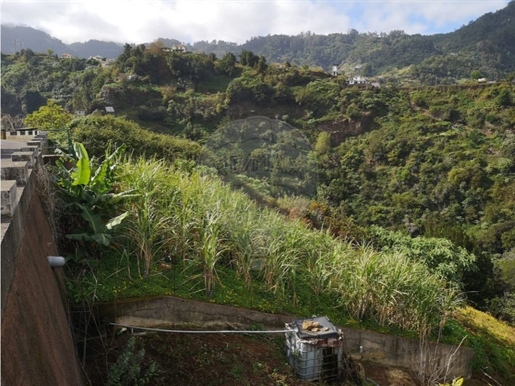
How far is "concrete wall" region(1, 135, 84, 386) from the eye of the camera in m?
1.82

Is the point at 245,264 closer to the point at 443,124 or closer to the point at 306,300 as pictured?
the point at 306,300

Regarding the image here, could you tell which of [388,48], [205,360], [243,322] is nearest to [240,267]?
[243,322]

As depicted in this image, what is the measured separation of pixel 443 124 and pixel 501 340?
1255 inches

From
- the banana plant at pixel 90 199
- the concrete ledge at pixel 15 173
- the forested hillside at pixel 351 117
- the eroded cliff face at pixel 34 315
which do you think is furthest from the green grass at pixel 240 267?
the forested hillside at pixel 351 117

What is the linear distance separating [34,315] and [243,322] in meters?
2.40

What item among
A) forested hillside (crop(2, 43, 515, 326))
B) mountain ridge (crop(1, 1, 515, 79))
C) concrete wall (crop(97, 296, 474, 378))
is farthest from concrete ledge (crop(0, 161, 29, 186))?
mountain ridge (crop(1, 1, 515, 79))

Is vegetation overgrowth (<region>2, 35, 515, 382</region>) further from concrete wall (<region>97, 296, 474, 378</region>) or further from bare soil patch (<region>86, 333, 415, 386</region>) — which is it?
bare soil patch (<region>86, 333, 415, 386</region>)

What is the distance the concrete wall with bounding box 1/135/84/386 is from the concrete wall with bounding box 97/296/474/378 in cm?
64

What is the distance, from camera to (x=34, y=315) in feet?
7.23

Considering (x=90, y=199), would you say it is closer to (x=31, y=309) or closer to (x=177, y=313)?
(x=177, y=313)

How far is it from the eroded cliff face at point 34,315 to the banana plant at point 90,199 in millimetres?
541

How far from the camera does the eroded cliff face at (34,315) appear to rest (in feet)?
5.96

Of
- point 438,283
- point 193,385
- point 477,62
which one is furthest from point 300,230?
point 477,62

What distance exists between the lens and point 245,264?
4.56 meters
